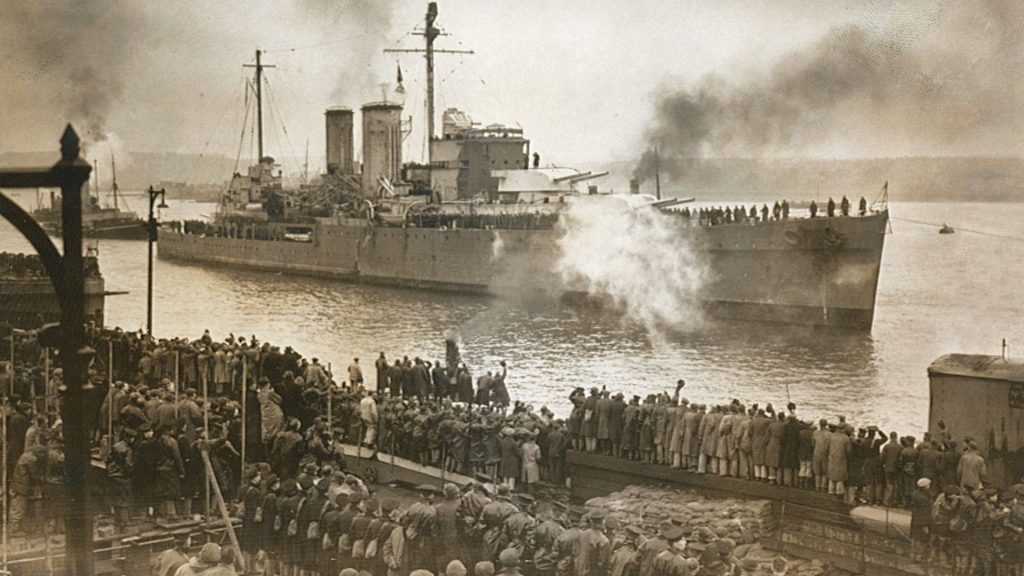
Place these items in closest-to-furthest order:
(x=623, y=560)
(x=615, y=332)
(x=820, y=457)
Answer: (x=623, y=560) < (x=820, y=457) < (x=615, y=332)

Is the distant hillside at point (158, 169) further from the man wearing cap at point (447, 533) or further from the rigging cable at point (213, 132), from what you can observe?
the man wearing cap at point (447, 533)

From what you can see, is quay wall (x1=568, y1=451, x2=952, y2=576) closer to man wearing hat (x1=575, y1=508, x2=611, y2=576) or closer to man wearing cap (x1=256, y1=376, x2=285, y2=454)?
man wearing hat (x1=575, y1=508, x2=611, y2=576)

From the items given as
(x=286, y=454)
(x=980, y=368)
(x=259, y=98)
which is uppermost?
(x=259, y=98)

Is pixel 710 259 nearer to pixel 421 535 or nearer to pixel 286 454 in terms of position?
pixel 286 454

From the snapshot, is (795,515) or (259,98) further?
(259,98)

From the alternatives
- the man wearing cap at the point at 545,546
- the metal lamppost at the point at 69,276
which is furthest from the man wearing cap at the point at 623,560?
the metal lamppost at the point at 69,276

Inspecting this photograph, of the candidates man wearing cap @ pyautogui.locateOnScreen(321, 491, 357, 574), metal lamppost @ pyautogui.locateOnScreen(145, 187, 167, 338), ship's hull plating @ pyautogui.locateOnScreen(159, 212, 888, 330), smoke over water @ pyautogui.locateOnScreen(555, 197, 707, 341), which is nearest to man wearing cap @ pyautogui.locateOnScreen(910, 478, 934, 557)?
man wearing cap @ pyautogui.locateOnScreen(321, 491, 357, 574)

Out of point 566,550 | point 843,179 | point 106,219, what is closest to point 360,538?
point 566,550
